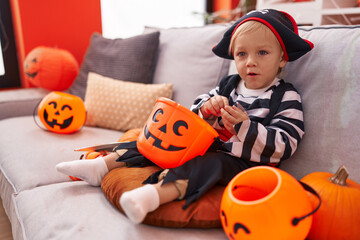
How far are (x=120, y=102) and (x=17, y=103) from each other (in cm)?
73

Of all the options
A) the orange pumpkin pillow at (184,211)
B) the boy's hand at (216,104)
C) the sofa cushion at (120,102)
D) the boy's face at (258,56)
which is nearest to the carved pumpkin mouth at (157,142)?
the orange pumpkin pillow at (184,211)

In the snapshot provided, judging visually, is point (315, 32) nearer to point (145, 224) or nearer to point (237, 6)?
point (145, 224)

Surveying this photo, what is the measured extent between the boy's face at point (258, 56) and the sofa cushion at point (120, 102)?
0.58m

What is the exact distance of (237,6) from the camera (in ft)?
10.9

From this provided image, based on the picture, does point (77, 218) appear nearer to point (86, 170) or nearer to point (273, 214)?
point (86, 170)

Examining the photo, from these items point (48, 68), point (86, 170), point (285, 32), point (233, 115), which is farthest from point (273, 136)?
point (48, 68)

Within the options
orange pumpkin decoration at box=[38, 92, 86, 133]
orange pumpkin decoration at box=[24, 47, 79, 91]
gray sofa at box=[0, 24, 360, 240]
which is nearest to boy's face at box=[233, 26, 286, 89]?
gray sofa at box=[0, 24, 360, 240]

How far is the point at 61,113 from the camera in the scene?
4.97 ft

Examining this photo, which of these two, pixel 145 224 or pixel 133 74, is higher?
pixel 133 74

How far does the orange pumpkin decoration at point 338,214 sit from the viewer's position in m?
0.74

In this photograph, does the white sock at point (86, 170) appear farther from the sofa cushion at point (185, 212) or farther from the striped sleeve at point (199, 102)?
the striped sleeve at point (199, 102)

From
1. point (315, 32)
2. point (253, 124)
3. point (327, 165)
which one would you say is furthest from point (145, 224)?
point (315, 32)

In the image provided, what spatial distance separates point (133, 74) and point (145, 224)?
1054mm

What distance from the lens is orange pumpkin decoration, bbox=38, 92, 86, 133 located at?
4.97ft
